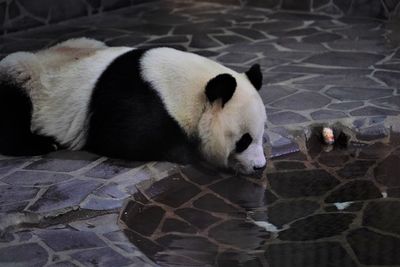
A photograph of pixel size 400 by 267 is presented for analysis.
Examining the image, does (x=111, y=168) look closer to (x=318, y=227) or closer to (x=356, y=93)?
(x=318, y=227)

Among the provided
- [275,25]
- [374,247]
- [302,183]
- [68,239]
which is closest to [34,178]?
[68,239]

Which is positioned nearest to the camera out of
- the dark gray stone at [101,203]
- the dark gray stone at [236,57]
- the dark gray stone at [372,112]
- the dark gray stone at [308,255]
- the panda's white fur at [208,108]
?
the dark gray stone at [308,255]

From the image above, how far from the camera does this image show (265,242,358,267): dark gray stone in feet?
15.1

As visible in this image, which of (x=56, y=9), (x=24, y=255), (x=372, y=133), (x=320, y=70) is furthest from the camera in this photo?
(x=56, y=9)

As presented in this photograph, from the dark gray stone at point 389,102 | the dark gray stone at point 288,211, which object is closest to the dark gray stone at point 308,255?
the dark gray stone at point 288,211

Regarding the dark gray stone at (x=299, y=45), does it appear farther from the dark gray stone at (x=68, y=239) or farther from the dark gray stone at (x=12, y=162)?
the dark gray stone at (x=68, y=239)

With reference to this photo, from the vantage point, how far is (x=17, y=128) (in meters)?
5.96

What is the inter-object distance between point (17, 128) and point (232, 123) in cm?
185

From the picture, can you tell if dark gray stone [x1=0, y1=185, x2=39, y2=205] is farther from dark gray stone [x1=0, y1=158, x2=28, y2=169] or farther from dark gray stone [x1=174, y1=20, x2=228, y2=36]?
dark gray stone [x1=174, y1=20, x2=228, y2=36]

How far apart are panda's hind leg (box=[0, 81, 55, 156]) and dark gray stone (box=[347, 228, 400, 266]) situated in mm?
2578

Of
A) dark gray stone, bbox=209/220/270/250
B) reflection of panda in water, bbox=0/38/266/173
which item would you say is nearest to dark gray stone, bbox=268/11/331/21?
reflection of panda in water, bbox=0/38/266/173

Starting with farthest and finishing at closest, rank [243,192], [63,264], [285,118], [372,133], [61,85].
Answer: [285,118], [372,133], [61,85], [243,192], [63,264]

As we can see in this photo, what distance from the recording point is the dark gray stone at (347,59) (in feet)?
27.3

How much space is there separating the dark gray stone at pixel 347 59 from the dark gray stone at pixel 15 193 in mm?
4277
